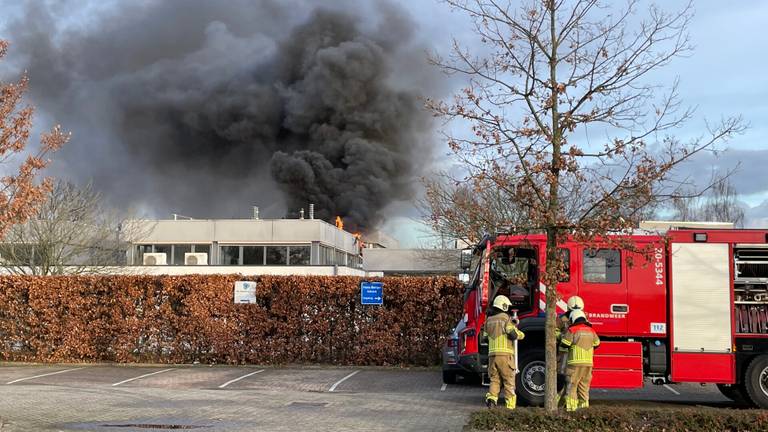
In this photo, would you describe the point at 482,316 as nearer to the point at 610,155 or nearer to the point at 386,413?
the point at 386,413

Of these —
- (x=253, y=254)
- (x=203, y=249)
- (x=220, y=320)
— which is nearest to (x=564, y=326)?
(x=220, y=320)

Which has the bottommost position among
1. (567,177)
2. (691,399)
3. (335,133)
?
(691,399)

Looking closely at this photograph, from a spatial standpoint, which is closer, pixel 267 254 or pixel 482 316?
pixel 482 316

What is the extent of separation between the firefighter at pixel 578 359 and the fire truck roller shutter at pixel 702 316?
210 centimetres

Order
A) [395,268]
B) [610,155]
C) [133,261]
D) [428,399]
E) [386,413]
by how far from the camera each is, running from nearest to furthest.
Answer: [610,155]
[386,413]
[428,399]
[133,261]
[395,268]

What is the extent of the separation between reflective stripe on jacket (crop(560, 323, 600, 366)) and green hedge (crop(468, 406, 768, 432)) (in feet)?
3.73

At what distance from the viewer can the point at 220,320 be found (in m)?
17.7

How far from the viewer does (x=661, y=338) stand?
36.5ft

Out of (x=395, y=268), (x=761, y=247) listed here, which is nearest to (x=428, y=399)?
(x=761, y=247)

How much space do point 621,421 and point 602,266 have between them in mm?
3540

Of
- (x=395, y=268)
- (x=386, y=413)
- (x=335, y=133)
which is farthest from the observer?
(x=335, y=133)

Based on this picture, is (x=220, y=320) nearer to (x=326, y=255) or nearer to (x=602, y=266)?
(x=602, y=266)

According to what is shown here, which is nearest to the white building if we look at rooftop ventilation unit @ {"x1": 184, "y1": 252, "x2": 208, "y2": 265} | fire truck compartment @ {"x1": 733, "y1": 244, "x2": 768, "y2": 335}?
rooftop ventilation unit @ {"x1": 184, "y1": 252, "x2": 208, "y2": 265}

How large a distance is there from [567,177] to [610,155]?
0.67 meters
